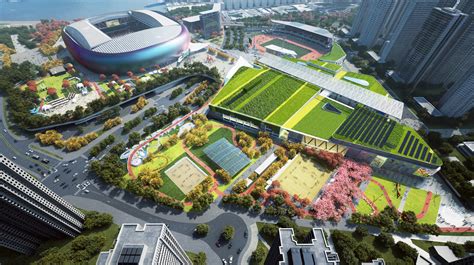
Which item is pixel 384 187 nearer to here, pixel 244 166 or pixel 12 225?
pixel 244 166

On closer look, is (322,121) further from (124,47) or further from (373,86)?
(124,47)

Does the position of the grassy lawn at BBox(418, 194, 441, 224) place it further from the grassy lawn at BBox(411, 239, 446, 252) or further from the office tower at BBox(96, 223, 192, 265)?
the office tower at BBox(96, 223, 192, 265)

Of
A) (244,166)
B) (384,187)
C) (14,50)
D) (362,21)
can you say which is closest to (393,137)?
(384,187)

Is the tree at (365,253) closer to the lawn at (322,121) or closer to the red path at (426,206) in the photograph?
the red path at (426,206)

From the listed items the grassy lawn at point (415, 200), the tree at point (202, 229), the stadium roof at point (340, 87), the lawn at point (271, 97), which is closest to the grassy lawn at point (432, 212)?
the grassy lawn at point (415, 200)

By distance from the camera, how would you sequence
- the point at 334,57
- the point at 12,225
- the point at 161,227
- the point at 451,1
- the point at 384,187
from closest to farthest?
the point at 161,227 < the point at 12,225 < the point at 384,187 < the point at 451,1 < the point at 334,57

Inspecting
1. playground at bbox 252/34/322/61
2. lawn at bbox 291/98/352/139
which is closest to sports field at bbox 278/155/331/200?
lawn at bbox 291/98/352/139
